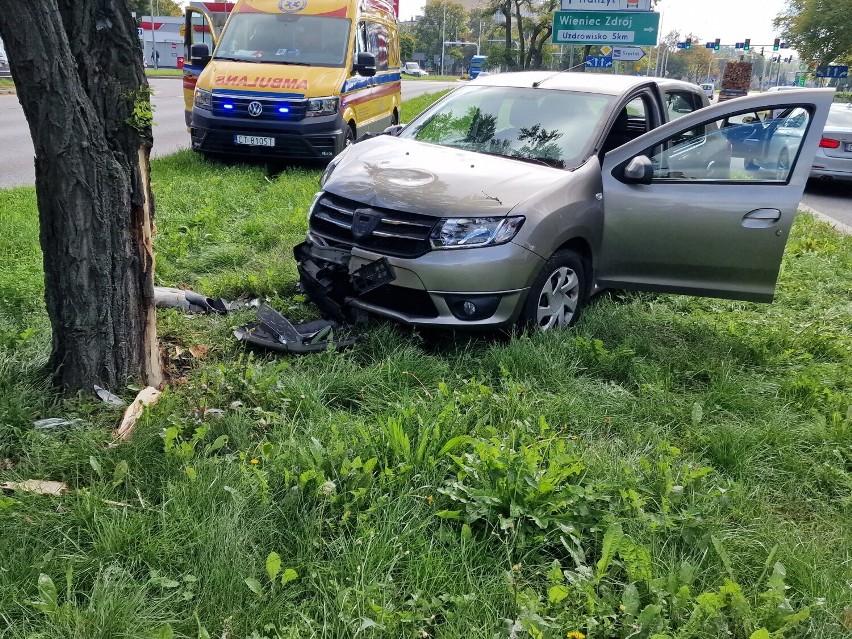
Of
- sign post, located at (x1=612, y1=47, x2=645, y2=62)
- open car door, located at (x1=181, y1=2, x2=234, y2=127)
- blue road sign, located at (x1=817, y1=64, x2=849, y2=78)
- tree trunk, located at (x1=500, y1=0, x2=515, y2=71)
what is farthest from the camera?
blue road sign, located at (x1=817, y1=64, x2=849, y2=78)

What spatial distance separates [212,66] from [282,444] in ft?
28.3

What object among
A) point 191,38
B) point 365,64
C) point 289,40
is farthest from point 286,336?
point 191,38

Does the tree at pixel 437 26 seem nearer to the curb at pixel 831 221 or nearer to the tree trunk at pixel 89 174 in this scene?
the curb at pixel 831 221

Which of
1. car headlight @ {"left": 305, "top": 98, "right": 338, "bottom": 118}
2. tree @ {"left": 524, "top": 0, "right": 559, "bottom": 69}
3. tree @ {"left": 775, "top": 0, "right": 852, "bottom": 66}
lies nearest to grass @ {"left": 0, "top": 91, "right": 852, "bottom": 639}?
car headlight @ {"left": 305, "top": 98, "right": 338, "bottom": 118}

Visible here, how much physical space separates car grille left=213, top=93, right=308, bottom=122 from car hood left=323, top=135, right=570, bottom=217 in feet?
16.6

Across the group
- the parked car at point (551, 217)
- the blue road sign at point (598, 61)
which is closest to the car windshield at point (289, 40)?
the parked car at point (551, 217)

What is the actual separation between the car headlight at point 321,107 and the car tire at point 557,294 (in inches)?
240

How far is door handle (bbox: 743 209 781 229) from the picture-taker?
4516 millimetres

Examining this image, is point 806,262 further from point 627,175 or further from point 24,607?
point 24,607

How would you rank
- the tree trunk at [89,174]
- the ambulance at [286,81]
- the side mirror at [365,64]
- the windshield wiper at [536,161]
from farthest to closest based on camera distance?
the side mirror at [365,64] → the ambulance at [286,81] → the windshield wiper at [536,161] → the tree trunk at [89,174]

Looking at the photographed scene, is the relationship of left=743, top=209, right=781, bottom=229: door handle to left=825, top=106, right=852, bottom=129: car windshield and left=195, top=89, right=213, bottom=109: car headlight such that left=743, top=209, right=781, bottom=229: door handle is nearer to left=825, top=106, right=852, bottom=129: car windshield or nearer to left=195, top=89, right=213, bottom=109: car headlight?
left=195, top=89, right=213, bottom=109: car headlight

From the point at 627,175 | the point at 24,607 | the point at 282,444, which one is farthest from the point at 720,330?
the point at 24,607

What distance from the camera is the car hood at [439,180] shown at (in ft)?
13.9

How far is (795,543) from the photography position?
9.01 ft
